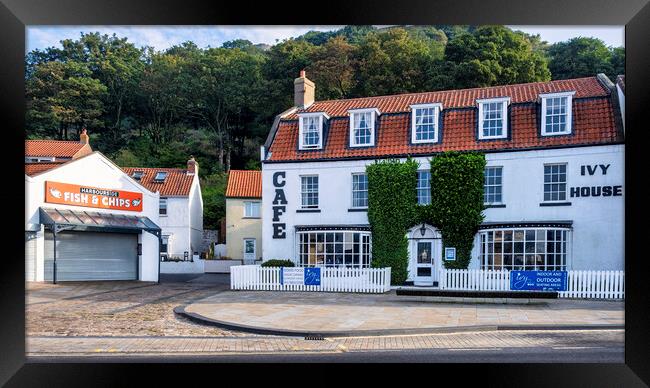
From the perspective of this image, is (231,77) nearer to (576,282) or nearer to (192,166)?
(192,166)

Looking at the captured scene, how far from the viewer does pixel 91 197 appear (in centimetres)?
1723

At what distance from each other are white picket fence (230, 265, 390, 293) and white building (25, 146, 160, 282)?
4.76 m

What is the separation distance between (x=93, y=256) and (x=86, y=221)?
4.39 feet

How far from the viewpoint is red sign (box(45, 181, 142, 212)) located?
16.0 metres

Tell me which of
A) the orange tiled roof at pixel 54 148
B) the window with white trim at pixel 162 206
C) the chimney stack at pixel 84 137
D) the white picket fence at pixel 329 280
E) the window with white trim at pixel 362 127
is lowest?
the white picket fence at pixel 329 280

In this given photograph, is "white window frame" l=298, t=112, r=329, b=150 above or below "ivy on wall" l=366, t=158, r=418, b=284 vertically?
above

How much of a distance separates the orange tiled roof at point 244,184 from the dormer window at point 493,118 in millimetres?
9101

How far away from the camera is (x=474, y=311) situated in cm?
1157

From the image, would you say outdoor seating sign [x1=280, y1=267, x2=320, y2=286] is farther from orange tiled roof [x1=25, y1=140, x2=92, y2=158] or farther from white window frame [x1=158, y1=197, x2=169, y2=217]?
orange tiled roof [x1=25, y1=140, x2=92, y2=158]

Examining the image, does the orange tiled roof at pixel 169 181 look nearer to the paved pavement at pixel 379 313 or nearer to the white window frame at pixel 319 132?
the white window frame at pixel 319 132

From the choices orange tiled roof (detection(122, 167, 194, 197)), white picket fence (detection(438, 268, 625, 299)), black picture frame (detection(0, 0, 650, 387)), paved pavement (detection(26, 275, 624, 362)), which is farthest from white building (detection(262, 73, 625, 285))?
black picture frame (detection(0, 0, 650, 387))

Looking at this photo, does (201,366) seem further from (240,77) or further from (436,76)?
(436,76)

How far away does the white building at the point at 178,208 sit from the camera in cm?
1874
